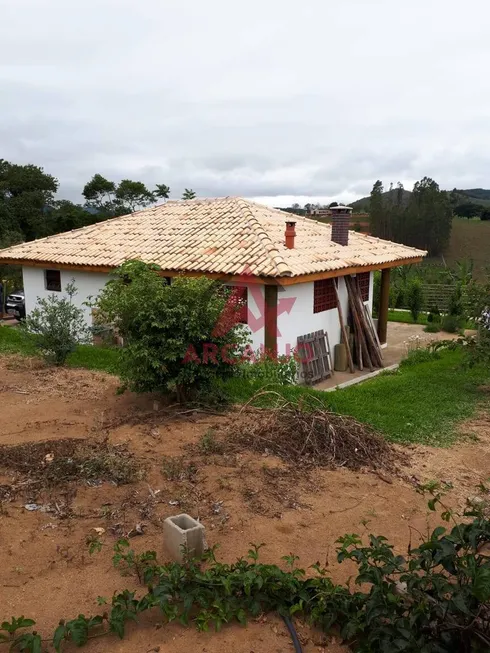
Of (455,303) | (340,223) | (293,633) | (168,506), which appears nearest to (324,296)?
(340,223)

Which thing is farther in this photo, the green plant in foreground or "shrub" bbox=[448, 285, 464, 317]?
"shrub" bbox=[448, 285, 464, 317]

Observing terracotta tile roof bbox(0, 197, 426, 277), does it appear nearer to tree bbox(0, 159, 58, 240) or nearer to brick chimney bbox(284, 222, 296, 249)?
brick chimney bbox(284, 222, 296, 249)

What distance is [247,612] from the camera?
10.7 ft

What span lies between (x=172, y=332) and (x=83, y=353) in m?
5.31

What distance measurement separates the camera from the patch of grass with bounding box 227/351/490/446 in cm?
717

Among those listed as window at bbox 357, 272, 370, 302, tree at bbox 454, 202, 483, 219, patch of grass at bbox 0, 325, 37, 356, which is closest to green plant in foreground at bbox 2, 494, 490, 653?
patch of grass at bbox 0, 325, 37, 356

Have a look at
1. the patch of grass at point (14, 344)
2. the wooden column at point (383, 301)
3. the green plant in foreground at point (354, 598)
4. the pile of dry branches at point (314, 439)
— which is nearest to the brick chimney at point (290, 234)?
the wooden column at point (383, 301)

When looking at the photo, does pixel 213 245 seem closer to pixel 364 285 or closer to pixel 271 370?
pixel 271 370

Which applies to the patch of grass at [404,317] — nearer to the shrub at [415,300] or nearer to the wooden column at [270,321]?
the shrub at [415,300]

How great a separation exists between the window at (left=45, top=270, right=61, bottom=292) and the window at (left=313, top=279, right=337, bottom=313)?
7179mm

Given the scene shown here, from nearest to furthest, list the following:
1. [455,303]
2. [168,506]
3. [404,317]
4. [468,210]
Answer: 1. [168,506]
2. [455,303]
3. [404,317]
4. [468,210]

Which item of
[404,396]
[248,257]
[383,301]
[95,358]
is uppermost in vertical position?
[248,257]

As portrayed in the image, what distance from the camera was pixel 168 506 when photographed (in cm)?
462

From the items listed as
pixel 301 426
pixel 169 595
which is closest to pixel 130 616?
pixel 169 595
